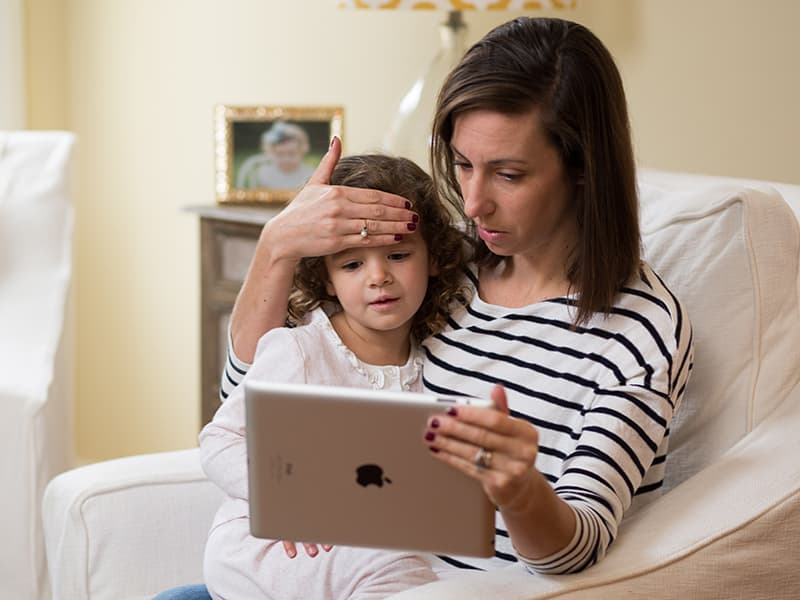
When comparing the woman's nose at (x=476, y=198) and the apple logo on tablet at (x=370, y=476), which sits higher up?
the woman's nose at (x=476, y=198)

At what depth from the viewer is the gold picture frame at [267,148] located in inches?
112

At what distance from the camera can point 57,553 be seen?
1659mm

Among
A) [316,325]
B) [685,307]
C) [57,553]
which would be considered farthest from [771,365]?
[57,553]

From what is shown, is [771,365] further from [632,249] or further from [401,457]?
[401,457]

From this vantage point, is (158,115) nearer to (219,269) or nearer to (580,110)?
(219,269)

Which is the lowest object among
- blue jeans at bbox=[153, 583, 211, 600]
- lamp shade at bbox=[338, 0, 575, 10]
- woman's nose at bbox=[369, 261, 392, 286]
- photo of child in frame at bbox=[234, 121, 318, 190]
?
blue jeans at bbox=[153, 583, 211, 600]

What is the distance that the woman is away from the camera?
133cm

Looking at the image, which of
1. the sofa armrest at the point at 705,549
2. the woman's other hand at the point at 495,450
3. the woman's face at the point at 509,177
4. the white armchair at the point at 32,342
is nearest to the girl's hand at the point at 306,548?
the sofa armrest at the point at 705,549

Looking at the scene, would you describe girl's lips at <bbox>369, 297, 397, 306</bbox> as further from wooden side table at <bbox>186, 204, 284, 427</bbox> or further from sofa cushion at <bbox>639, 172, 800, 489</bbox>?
wooden side table at <bbox>186, 204, 284, 427</bbox>

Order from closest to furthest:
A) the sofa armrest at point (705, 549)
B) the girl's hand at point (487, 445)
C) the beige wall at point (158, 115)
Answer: the girl's hand at point (487, 445), the sofa armrest at point (705, 549), the beige wall at point (158, 115)

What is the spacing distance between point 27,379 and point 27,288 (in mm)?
199

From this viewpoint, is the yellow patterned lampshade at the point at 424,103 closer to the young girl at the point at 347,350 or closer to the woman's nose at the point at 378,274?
the young girl at the point at 347,350

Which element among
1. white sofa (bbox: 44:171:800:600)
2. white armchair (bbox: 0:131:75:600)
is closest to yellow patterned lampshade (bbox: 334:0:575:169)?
white armchair (bbox: 0:131:75:600)

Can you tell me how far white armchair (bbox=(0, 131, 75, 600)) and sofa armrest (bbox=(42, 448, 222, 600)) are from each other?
0.66 m
